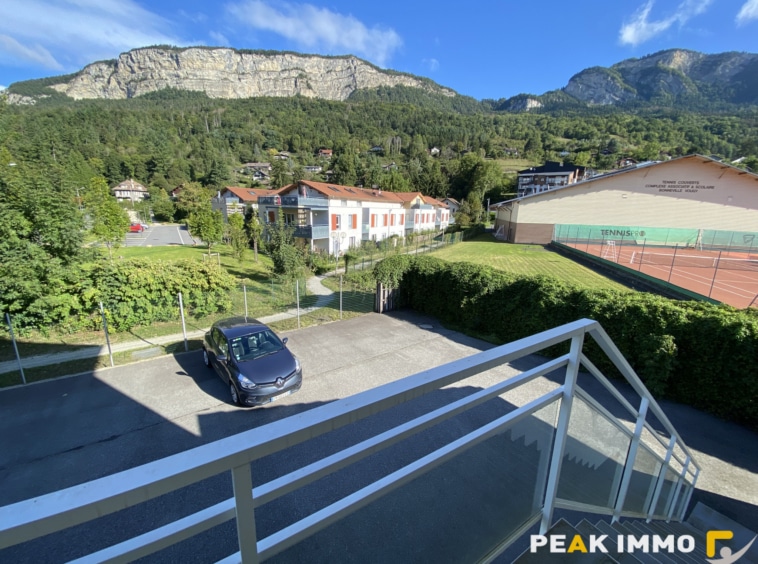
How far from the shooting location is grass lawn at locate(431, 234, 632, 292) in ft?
63.6

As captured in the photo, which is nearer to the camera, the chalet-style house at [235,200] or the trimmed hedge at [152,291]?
the trimmed hedge at [152,291]

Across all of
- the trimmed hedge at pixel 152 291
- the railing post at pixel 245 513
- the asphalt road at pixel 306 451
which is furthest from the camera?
the trimmed hedge at pixel 152 291

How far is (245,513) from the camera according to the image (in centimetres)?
101

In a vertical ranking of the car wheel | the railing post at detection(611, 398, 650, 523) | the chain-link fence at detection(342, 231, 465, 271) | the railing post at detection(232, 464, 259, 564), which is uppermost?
the railing post at detection(232, 464, 259, 564)

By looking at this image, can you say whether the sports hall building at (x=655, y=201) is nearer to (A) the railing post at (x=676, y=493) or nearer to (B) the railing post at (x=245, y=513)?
(A) the railing post at (x=676, y=493)

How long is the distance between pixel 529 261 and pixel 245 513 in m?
27.3

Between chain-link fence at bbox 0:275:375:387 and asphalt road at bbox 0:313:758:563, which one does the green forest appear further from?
asphalt road at bbox 0:313:758:563

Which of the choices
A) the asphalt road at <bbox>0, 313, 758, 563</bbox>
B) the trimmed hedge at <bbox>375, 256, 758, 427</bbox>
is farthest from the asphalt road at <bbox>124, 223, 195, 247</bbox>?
the trimmed hedge at <bbox>375, 256, 758, 427</bbox>

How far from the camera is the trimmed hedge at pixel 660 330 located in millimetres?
6980

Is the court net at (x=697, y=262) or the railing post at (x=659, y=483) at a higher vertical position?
the railing post at (x=659, y=483)

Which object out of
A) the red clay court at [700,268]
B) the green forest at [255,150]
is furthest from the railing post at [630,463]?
the red clay court at [700,268]

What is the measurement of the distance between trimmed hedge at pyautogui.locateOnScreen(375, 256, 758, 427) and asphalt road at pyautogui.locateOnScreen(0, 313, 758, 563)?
612 millimetres

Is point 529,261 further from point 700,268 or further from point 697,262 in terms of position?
point 697,262

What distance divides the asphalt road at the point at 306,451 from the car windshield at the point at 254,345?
43.6 inches
